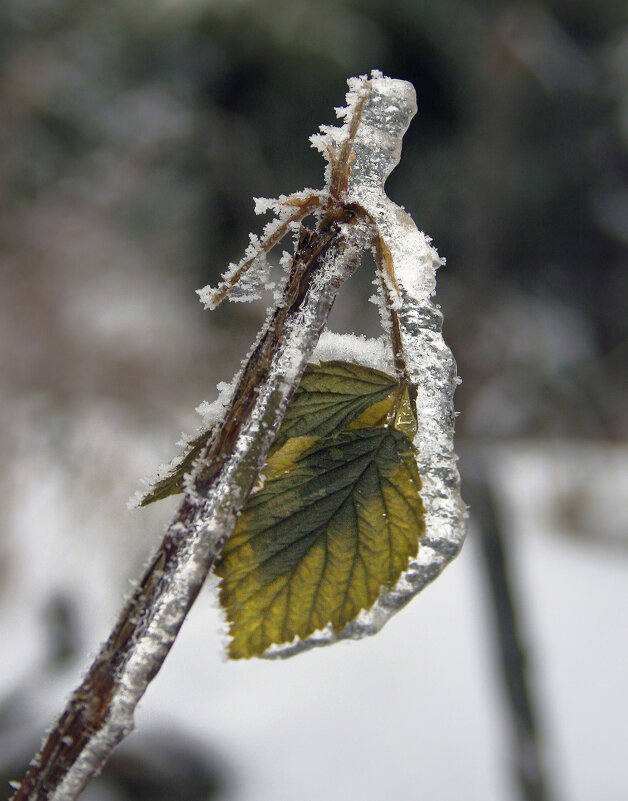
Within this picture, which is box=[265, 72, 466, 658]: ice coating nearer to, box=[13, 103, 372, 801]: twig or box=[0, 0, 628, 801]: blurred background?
box=[13, 103, 372, 801]: twig

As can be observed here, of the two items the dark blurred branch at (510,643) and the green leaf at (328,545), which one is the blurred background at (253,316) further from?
the green leaf at (328,545)

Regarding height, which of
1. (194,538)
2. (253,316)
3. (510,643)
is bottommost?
(194,538)

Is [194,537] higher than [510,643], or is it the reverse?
[510,643]

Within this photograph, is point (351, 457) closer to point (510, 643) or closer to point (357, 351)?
point (357, 351)

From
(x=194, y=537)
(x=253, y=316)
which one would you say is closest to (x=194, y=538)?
(x=194, y=537)

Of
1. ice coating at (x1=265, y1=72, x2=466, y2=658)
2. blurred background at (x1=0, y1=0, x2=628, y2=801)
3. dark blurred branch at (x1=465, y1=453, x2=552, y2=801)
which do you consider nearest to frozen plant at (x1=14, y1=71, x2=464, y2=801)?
ice coating at (x1=265, y1=72, x2=466, y2=658)

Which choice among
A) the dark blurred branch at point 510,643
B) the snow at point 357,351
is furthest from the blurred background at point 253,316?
the snow at point 357,351

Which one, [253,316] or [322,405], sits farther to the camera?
[253,316]
